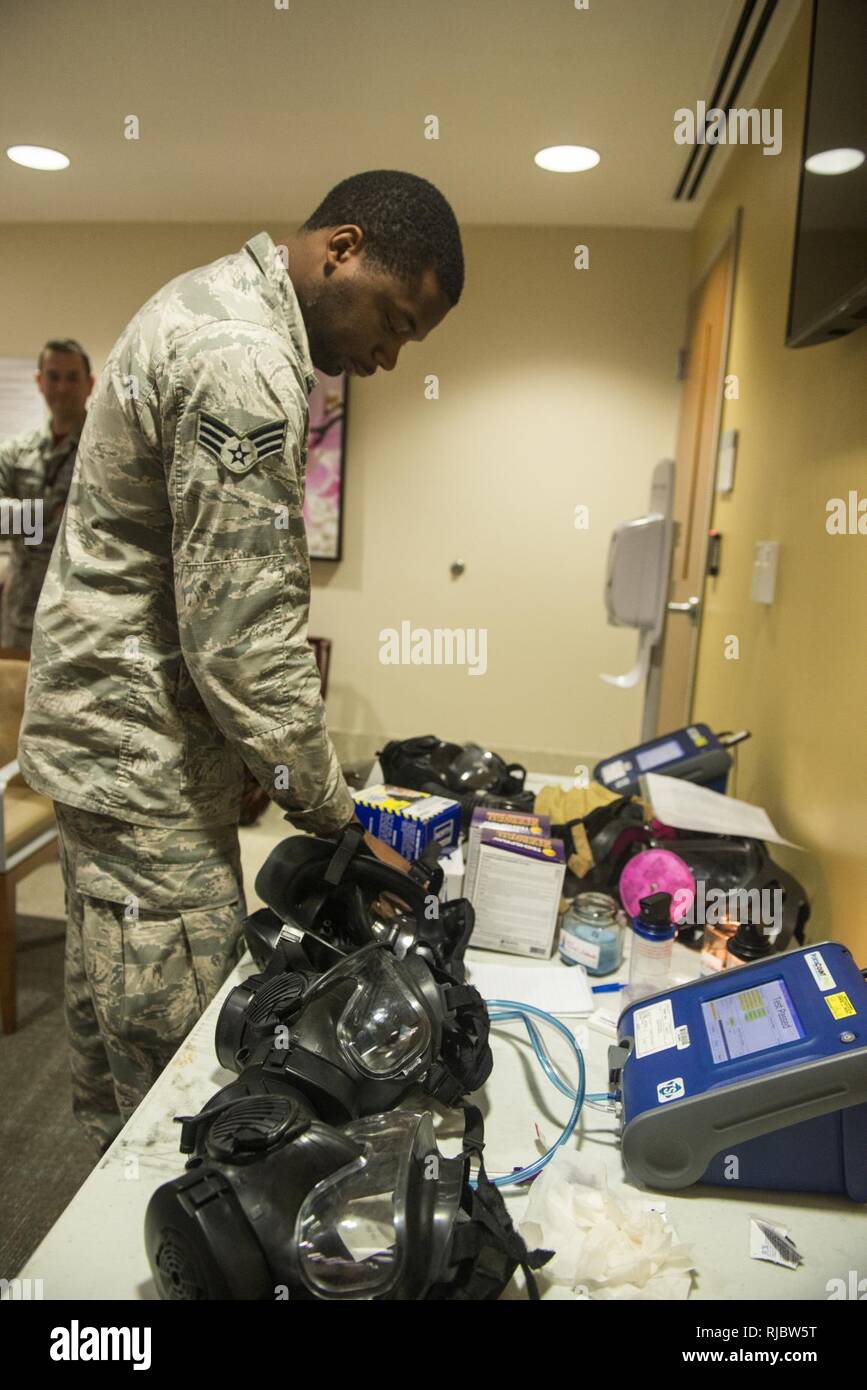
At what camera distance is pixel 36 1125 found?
1.86 meters

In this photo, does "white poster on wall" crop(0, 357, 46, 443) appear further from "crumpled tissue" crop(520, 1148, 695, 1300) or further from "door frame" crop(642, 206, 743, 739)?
"crumpled tissue" crop(520, 1148, 695, 1300)

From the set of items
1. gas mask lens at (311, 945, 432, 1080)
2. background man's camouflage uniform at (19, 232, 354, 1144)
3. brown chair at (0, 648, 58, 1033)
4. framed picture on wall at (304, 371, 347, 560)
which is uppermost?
framed picture on wall at (304, 371, 347, 560)

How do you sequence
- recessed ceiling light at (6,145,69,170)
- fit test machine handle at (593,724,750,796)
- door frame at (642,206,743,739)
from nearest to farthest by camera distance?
1. fit test machine handle at (593,724,750,796)
2. door frame at (642,206,743,739)
3. recessed ceiling light at (6,145,69,170)

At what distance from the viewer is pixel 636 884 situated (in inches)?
52.3

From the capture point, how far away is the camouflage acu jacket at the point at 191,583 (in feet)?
3.20

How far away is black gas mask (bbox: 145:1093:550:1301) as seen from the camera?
0.58 meters

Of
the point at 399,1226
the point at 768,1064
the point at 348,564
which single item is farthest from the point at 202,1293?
the point at 348,564

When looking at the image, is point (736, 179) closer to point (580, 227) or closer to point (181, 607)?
point (580, 227)

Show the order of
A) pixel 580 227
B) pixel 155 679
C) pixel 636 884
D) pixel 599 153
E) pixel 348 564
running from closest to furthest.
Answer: pixel 155 679, pixel 636 884, pixel 599 153, pixel 580 227, pixel 348 564

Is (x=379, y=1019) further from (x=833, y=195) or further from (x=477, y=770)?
(x=833, y=195)

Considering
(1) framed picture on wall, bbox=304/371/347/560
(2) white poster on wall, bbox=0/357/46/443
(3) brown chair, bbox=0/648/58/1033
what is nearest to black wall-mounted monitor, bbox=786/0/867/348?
(3) brown chair, bbox=0/648/58/1033

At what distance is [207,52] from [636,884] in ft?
7.65

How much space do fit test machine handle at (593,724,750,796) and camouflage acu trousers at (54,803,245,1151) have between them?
0.86m

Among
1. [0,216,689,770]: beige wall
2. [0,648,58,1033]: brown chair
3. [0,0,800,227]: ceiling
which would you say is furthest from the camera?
[0,216,689,770]: beige wall
